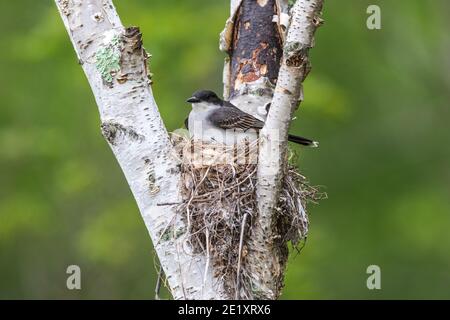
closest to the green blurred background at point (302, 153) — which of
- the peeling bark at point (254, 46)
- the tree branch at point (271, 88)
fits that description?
the peeling bark at point (254, 46)

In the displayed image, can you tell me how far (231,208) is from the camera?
213 inches

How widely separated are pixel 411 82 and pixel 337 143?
1.95 meters

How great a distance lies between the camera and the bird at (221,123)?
22.3 feet

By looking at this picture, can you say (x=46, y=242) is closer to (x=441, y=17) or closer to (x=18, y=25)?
(x=18, y=25)

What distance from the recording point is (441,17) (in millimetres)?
12203

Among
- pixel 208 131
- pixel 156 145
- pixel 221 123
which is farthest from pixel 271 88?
pixel 156 145

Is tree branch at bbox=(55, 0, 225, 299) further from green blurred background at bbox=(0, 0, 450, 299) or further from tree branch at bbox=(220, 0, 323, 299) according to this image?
green blurred background at bbox=(0, 0, 450, 299)

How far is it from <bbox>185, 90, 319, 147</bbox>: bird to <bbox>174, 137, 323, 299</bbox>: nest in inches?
23.4

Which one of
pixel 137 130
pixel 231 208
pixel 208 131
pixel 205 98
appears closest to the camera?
pixel 137 130

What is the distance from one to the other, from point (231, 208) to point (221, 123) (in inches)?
69.5

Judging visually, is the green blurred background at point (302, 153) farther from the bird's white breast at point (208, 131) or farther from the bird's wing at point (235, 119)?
the bird's wing at point (235, 119)

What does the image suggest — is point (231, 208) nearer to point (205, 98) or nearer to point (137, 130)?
point (137, 130)

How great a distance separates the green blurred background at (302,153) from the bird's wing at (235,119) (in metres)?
2.97

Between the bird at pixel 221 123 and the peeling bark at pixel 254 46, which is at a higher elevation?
the peeling bark at pixel 254 46
